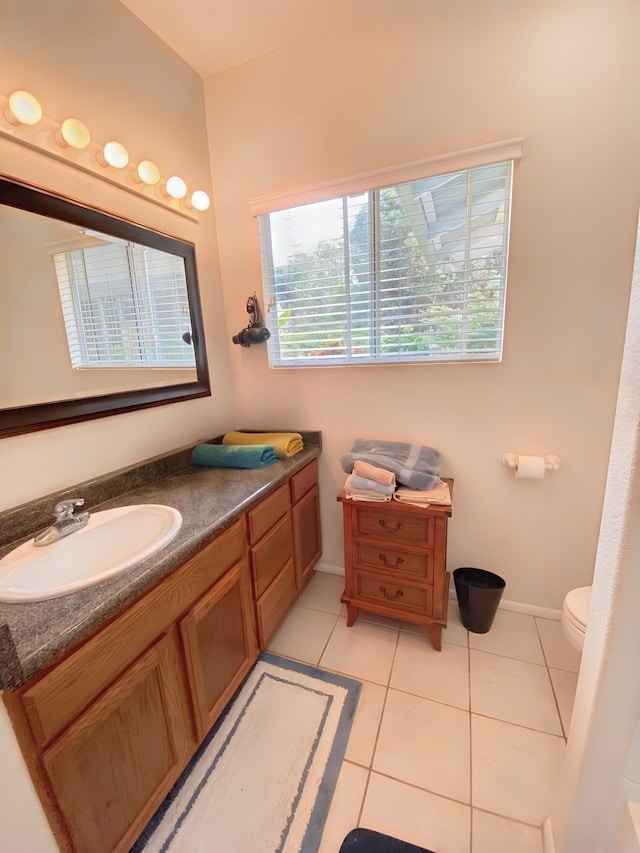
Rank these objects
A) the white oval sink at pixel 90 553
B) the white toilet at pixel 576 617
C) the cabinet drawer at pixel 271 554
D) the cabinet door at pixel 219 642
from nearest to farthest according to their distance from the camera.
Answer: the white oval sink at pixel 90 553 < the cabinet door at pixel 219 642 < the white toilet at pixel 576 617 < the cabinet drawer at pixel 271 554

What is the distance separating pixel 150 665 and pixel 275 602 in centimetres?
72

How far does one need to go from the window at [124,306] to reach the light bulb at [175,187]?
26 centimetres

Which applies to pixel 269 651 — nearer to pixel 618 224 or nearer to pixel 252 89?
pixel 618 224

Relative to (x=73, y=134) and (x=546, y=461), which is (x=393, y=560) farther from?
(x=73, y=134)

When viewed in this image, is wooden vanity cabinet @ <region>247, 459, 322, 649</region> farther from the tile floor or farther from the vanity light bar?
the vanity light bar

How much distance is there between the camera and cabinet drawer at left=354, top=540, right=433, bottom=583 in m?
1.54

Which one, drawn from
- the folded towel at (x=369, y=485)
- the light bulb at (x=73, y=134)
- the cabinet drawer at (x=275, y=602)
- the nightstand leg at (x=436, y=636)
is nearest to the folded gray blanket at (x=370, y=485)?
the folded towel at (x=369, y=485)

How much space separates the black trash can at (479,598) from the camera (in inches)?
63.1

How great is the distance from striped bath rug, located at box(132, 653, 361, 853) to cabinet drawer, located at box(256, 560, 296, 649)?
0.64 feet

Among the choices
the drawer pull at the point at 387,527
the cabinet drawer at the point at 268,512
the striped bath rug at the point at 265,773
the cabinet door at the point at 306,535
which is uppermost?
the cabinet drawer at the point at 268,512

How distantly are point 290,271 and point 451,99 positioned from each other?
0.99 m

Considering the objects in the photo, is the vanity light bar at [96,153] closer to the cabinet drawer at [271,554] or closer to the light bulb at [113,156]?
the light bulb at [113,156]

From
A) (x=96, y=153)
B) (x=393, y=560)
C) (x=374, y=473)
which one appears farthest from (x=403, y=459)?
(x=96, y=153)

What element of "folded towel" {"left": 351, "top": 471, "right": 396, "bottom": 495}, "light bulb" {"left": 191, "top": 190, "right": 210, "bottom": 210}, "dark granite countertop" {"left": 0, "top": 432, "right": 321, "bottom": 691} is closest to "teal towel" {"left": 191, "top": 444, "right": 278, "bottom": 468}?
"dark granite countertop" {"left": 0, "top": 432, "right": 321, "bottom": 691}
